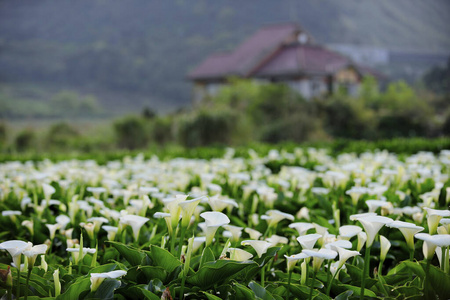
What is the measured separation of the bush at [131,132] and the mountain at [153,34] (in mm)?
35216

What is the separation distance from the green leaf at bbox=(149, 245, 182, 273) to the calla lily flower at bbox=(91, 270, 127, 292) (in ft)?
0.58

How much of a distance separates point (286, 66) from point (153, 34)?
123ft

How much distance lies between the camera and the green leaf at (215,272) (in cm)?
130

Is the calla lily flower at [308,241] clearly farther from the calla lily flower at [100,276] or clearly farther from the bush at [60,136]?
the bush at [60,136]

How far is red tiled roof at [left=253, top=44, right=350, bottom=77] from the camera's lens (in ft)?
91.4

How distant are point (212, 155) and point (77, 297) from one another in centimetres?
574

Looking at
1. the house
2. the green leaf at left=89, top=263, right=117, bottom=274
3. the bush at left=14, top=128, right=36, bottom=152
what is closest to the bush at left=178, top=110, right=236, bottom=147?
the bush at left=14, top=128, right=36, bottom=152

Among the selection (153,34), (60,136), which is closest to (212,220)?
(60,136)

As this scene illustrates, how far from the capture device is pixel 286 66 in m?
28.6

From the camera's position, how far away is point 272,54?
31.1 meters

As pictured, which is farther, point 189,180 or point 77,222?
point 189,180

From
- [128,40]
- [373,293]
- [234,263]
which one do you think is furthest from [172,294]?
[128,40]

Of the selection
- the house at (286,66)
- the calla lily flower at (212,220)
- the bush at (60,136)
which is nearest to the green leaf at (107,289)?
the calla lily flower at (212,220)

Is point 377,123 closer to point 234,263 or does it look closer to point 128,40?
point 234,263
